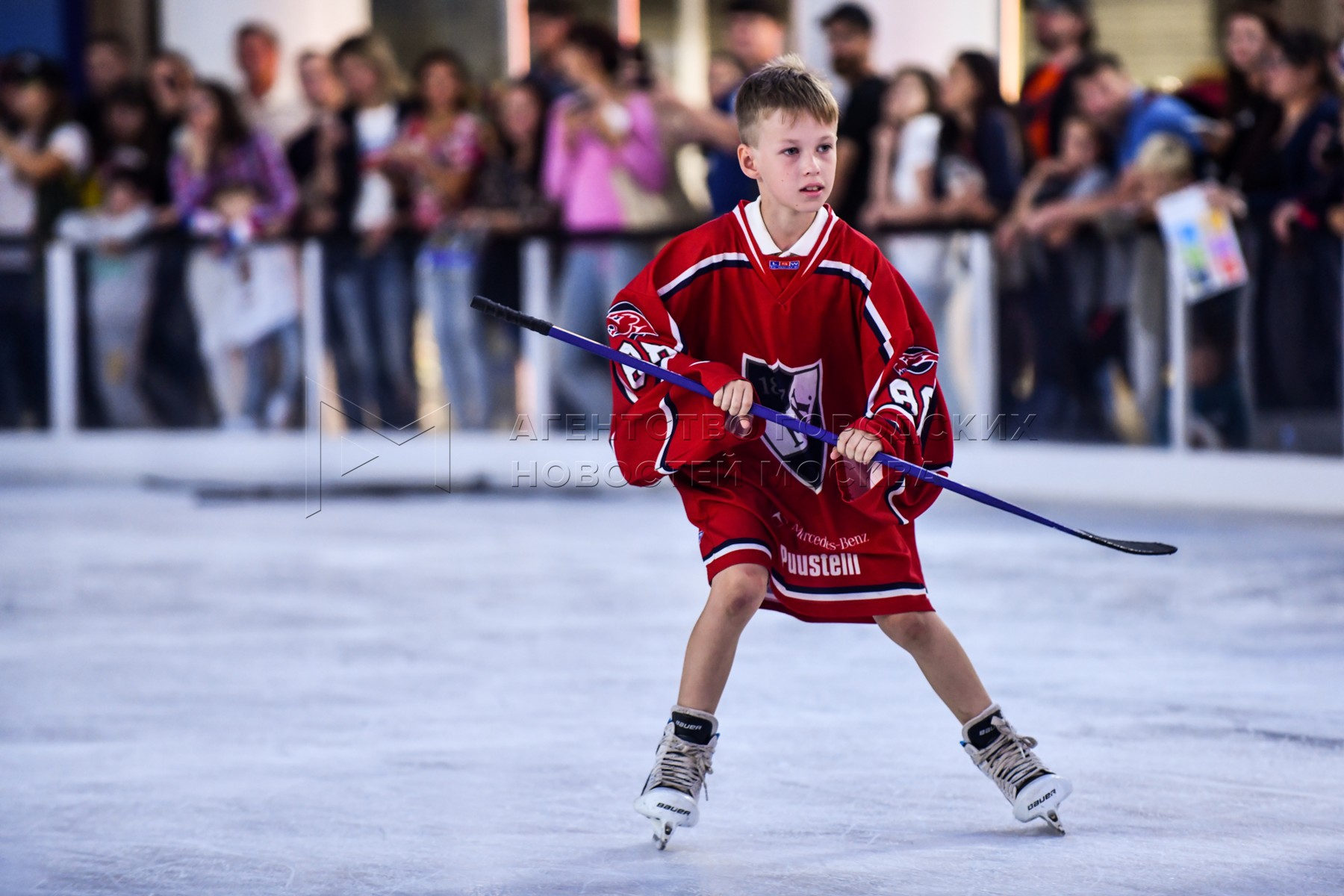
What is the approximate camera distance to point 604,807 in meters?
3.11

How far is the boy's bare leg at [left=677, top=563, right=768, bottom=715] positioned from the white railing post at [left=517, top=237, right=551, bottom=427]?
219 inches

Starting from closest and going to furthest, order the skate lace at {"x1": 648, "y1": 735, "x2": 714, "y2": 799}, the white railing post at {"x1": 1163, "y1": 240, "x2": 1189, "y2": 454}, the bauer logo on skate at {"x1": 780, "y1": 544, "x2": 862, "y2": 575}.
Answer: the skate lace at {"x1": 648, "y1": 735, "x2": 714, "y2": 799} → the bauer logo on skate at {"x1": 780, "y1": 544, "x2": 862, "y2": 575} → the white railing post at {"x1": 1163, "y1": 240, "x2": 1189, "y2": 454}

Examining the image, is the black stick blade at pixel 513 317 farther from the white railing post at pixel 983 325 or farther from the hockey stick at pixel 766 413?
the white railing post at pixel 983 325

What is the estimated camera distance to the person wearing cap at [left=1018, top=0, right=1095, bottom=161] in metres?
7.50

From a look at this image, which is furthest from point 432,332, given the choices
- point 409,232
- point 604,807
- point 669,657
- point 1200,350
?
point 604,807

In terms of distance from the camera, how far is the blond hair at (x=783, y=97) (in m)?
2.97

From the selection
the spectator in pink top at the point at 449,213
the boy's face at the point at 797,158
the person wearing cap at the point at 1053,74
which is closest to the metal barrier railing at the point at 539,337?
the spectator in pink top at the point at 449,213

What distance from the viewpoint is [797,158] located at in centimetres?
297

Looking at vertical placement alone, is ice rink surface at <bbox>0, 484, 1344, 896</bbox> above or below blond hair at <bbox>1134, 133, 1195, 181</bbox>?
below

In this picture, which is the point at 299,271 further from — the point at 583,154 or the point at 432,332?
the point at 583,154

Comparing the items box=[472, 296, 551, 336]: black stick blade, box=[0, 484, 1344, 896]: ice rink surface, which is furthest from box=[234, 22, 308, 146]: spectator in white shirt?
box=[472, 296, 551, 336]: black stick blade

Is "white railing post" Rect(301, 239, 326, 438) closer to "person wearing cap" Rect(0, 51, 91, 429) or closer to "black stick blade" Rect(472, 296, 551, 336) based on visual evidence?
"person wearing cap" Rect(0, 51, 91, 429)

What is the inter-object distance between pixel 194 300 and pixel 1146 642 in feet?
19.3

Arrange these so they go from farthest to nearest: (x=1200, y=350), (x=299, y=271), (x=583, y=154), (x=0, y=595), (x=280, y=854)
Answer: (x=299, y=271)
(x=583, y=154)
(x=1200, y=350)
(x=0, y=595)
(x=280, y=854)
